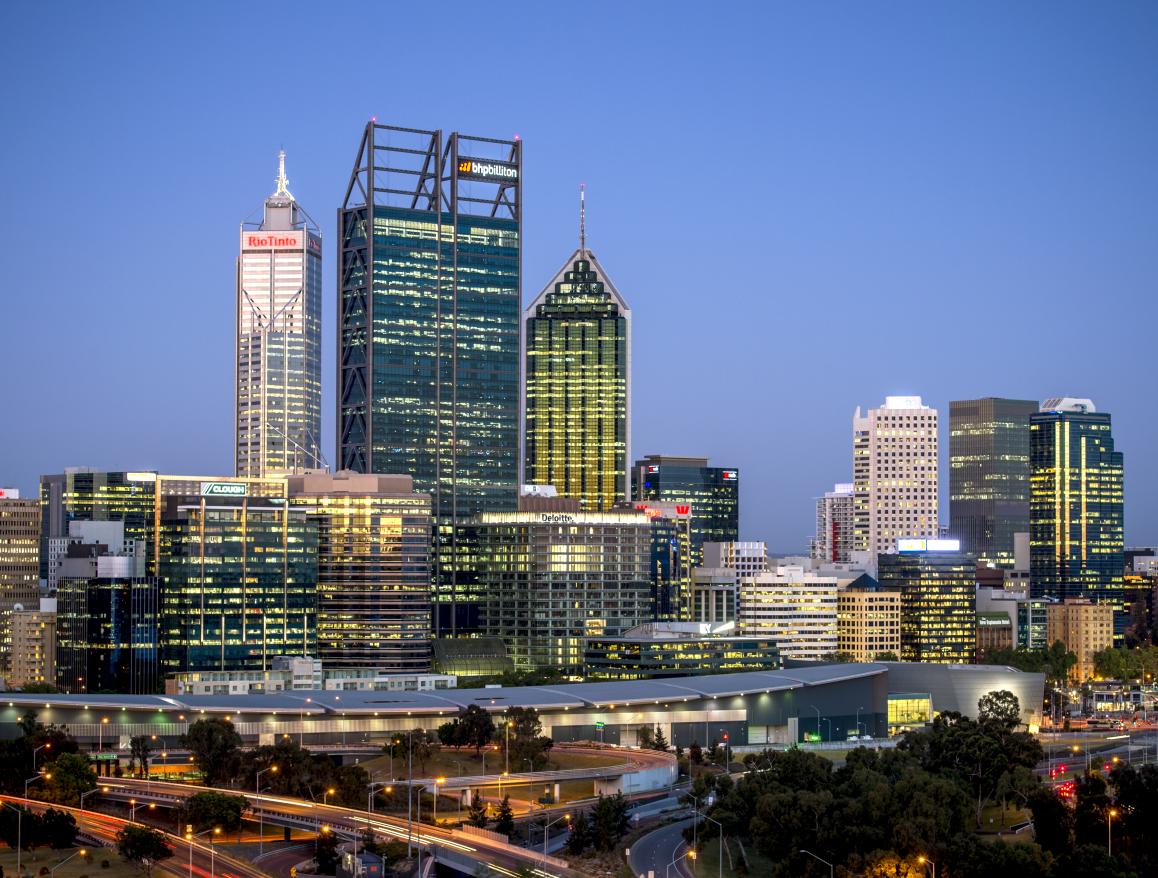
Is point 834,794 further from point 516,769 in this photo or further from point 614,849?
point 516,769

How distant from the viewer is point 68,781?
174375 millimetres

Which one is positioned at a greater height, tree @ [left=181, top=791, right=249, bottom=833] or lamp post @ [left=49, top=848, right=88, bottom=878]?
tree @ [left=181, top=791, right=249, bottom=833]

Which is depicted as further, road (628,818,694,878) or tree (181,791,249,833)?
tree (181,791,249,833)

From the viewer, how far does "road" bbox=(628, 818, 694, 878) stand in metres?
150

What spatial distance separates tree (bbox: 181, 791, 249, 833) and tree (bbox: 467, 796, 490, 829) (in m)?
19.6

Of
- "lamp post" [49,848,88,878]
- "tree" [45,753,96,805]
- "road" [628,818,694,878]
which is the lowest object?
"lamp post" [49,848,88,878]

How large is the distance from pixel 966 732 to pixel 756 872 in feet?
157

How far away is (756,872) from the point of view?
155375 mm

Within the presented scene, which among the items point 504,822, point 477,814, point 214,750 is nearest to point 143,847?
point 477,814

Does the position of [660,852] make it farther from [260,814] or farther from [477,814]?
[260,814]

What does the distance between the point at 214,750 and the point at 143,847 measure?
127ft

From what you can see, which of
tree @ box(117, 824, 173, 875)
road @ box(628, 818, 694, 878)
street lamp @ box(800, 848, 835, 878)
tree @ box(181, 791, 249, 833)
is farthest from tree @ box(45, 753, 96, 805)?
street lamp @ box(800, 848, 835, 878)

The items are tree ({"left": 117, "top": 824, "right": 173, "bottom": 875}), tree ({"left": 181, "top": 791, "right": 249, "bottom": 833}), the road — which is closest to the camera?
the road

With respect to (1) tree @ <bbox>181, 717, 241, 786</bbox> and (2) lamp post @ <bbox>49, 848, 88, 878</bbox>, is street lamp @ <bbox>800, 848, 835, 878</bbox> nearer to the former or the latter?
(2) lamp post @ <bbox>49, 848, 88, 878</bbox>
